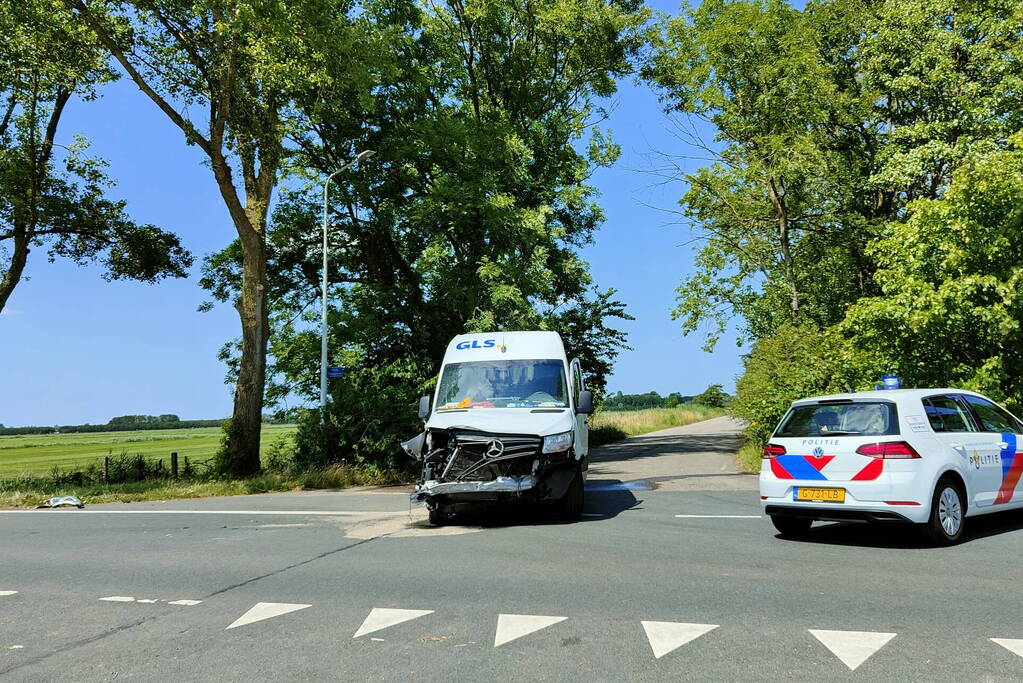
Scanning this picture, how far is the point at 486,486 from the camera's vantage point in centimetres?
977

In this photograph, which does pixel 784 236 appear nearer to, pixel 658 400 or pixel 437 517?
pixel 437 517

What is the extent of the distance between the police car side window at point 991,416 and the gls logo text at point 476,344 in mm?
6416

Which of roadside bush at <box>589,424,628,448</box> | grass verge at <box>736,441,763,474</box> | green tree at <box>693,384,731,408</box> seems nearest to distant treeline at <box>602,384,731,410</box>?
green tree at <box>693,384,731,408</box>

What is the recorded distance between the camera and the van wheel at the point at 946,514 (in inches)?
310

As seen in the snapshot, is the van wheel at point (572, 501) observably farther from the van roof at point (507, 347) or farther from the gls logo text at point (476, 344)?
the gls logo text at point (476, 344)

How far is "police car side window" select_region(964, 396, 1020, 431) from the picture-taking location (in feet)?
29.2

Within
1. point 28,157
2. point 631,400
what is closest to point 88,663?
point 28,157

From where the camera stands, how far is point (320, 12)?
19.1 meters

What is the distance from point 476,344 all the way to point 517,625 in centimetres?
732

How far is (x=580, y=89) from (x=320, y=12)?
1415 cm

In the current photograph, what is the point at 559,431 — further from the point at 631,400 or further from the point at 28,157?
the point at 631,400

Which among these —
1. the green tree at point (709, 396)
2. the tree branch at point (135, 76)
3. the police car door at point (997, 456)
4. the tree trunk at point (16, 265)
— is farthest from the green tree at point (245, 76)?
the green tree at point (709, 396)

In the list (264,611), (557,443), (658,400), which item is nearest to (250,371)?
(557,443)

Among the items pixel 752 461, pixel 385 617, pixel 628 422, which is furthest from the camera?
pixel 628 422
